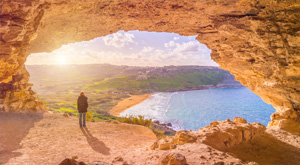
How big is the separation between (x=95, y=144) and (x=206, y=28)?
8.64 metres

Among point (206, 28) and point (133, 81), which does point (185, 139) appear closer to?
point (206, 28)

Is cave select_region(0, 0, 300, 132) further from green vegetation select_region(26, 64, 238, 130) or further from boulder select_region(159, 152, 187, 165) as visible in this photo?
green vegetation select_region(26, 64, 238, 130)

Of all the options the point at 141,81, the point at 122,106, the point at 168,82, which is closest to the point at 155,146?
the point at 122,106

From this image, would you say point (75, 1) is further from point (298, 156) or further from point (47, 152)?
point (298, 156)

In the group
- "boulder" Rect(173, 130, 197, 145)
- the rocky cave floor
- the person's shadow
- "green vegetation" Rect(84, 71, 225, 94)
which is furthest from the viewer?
"green vegetation" Rect(84, 71, 225, 94)

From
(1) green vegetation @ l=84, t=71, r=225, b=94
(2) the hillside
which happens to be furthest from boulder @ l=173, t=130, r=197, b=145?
(1) green vegetation @ l=84, t=71, r=225, b=94

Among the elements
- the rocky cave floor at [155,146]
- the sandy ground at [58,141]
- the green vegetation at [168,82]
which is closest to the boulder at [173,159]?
the rocky cave floor at [155,146]

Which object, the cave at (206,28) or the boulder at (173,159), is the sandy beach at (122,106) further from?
the boulder at (173,159)

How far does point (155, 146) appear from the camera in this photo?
260 inches

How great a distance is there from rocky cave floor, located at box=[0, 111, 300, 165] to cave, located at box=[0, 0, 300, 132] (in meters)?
2.43

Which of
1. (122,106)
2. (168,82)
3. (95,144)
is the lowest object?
(122,106)

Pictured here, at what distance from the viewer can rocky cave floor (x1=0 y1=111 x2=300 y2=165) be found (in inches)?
199

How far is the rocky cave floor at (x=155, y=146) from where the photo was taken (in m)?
5.07

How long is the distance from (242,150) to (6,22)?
9530 mm
